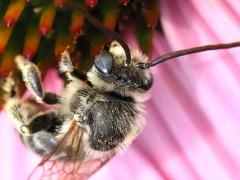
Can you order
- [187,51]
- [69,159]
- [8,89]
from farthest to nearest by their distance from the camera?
[8,89]
[69,159]
[187,51]

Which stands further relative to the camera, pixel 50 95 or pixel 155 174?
pixel 155 174

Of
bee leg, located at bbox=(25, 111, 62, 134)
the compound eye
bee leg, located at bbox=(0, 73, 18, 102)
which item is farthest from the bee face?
→ bee leg, located at bbox=(0, 73, 18, 102)

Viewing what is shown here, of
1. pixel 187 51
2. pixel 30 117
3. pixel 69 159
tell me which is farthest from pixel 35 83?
pixel 187 51

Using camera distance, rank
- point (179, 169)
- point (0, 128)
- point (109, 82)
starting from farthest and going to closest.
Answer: point (0, 128) < point (179, 169) < point (109, 82)

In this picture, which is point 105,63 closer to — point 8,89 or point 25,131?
point 25,131

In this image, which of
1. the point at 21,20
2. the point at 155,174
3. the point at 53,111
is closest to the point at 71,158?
the point at 53,111

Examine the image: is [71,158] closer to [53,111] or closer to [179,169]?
[53,111]
